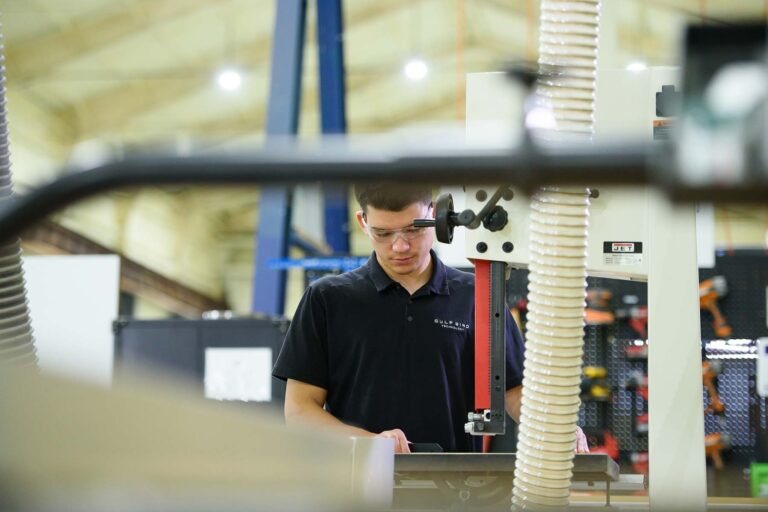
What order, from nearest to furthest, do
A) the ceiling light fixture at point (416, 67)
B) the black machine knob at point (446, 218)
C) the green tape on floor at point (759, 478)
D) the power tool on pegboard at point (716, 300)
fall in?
the black machine knob at point (446, 218), the green tape on floor at point (759, 478), the power tool on pegboard at point (716, 300), the ceiling light fixture at point (416, 67)

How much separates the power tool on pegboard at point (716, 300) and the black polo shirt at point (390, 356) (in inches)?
46.4

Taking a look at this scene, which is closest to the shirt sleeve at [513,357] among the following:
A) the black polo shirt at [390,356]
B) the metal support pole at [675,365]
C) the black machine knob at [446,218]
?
the black polo shirt at [390,356]

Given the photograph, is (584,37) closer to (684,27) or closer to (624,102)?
(624,102)

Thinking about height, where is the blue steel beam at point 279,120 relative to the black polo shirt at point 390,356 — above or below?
above

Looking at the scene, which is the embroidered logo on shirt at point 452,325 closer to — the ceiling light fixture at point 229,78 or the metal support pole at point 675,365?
the metal support pole at point 675,365

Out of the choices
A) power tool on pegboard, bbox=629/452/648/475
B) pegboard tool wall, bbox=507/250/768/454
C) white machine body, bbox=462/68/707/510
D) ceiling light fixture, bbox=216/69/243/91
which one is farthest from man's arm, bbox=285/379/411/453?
ceiling light fixture, bbox=216/69/243/91

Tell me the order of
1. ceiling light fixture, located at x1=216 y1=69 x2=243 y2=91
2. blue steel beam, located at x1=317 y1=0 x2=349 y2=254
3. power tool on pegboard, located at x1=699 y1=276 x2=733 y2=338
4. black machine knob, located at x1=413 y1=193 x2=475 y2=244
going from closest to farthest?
black machine knob, located at x1=413 y1=193 x2=475 y2=244 < power tool on pegboard, located at x1=699 y1=276 x2=733 y2=338 < blue steel beam, located at x1=317 y1=0 x2=349 y2=254 < ceiling light fixture, located at x1=216 y1=69 x2=243 y2=91

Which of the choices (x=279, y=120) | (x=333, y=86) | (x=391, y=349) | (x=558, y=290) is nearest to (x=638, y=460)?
(x=391, y=349)

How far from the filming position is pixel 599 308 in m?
3.65

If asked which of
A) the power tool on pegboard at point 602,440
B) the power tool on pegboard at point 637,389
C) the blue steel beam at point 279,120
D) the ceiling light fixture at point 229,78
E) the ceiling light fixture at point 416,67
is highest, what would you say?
the ceiling light fixture at point 416,67

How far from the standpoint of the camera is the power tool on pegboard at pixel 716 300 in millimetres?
3463

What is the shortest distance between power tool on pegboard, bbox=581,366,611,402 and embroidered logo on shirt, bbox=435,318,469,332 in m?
1.15

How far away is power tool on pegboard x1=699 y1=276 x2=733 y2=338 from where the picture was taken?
11.4 feet

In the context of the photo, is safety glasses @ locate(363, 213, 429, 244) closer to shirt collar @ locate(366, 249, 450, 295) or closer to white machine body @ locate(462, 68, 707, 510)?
shirt collar @ locate(366, 249, 450, 295)
